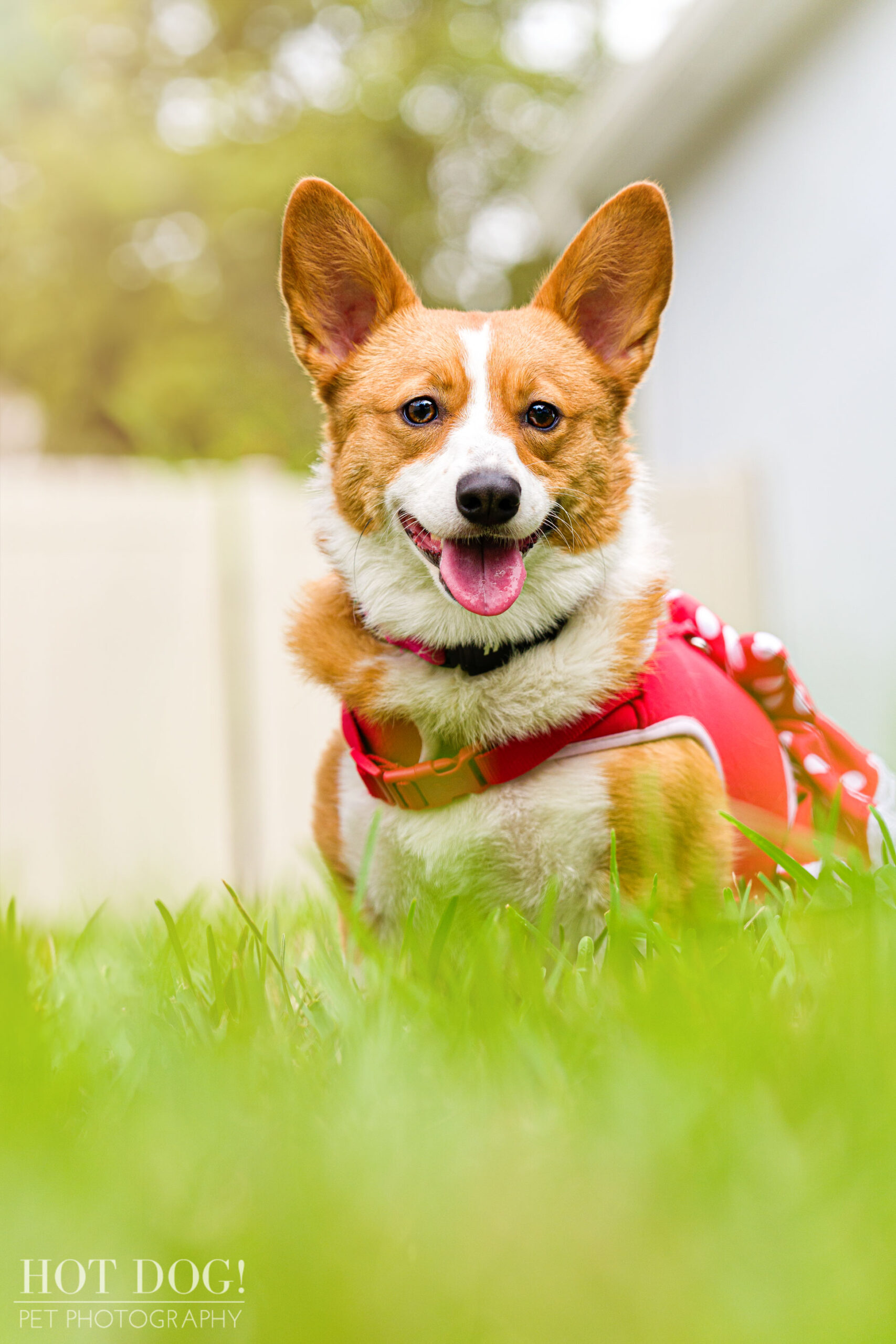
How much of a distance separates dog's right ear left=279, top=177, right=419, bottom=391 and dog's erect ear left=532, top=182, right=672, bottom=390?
0.28m

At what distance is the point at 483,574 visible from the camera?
1.65 metres

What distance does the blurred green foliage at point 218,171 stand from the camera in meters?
10.5

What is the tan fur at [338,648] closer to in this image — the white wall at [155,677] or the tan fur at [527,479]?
the tan fur at [527,479]

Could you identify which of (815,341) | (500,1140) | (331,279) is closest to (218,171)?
(815,341)

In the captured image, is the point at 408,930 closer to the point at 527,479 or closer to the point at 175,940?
the point at 175,940

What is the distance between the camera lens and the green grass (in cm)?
80

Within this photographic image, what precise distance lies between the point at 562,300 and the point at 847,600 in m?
2.69

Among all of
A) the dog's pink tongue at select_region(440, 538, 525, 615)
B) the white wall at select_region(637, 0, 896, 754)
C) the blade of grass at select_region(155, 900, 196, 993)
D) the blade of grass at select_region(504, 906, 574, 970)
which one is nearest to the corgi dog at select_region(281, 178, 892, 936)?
the dog's pink tongue at select_region(440, 538, 525, 615)

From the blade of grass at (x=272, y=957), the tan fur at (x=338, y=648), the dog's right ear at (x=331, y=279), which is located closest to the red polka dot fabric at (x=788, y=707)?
the tan fur at (x=338, y=648)

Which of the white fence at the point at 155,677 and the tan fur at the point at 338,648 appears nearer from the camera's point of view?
the tan fur at the point at 338,648

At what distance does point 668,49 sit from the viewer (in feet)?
14.8

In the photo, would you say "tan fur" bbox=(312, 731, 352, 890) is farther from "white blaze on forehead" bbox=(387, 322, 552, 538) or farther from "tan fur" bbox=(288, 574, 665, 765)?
"white blaze on forehead" bbox=(387, 322, 552, 538)

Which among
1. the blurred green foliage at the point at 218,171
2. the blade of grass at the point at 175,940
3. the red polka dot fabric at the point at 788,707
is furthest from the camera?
the blurred green foliage at the point at 218,171

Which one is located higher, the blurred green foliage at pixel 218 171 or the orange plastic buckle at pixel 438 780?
the blurred green foliage at pixel 218 171
